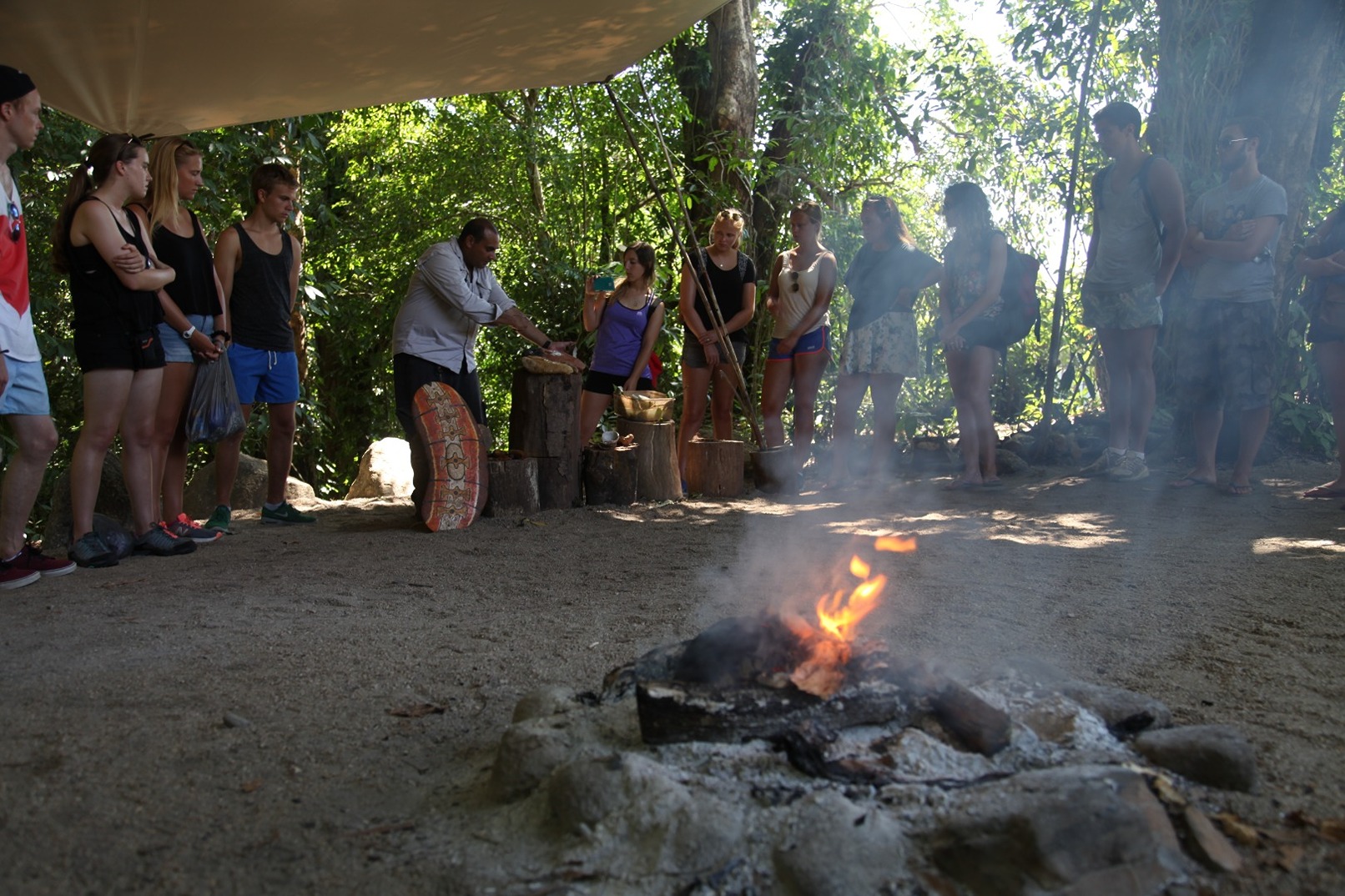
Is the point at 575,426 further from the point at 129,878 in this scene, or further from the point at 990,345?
the point at 129,878

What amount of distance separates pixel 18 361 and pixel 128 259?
2.08ft

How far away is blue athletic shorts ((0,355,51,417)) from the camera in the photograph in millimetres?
3559

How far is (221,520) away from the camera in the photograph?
17.2 feet

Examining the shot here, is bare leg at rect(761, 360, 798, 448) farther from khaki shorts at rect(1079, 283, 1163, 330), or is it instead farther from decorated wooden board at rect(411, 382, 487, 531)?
decorated wooden board at rect(411, 382, 487, 531)

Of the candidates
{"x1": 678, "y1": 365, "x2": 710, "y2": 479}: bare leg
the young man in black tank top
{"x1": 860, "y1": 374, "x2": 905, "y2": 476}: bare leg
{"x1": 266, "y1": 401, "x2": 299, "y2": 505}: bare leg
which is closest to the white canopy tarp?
the young man in black tank top

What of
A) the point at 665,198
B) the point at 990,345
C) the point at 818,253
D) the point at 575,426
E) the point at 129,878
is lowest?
the point at 129,878

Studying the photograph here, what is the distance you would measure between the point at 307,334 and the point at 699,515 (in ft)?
18.3

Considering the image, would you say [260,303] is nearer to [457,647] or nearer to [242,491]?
[242,491]

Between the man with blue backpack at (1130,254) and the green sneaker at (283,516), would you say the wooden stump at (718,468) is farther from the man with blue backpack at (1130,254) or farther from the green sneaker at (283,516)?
the green sneaker at (283,516)

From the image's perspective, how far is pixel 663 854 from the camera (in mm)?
1740

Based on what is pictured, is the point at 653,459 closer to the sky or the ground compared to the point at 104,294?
closer to the ground

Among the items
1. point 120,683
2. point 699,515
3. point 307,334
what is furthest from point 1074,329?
point 120,683

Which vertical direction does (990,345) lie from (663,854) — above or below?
above

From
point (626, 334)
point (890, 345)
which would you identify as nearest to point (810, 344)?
point (890, 345)
